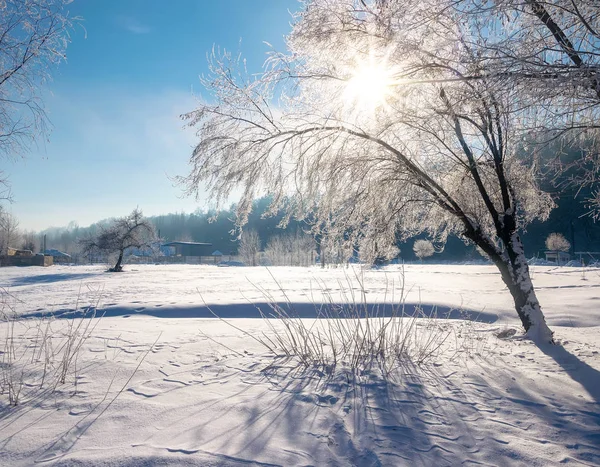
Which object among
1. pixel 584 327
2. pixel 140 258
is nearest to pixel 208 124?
pixel 584 327

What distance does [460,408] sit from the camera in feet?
10.3

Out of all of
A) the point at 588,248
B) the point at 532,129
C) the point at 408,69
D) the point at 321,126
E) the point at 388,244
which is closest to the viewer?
the point at 532,129

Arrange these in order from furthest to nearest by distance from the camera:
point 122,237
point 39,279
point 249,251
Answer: point 249,251
point 122,237
point 39,279

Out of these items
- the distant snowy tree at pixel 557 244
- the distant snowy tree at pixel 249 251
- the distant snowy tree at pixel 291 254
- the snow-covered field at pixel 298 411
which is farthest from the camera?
the distant snowy tree at pixel 249 251

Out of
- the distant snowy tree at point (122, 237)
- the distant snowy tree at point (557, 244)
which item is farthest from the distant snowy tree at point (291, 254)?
the distant snowy tree at point (557, 244)

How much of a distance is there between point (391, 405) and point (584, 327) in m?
6.89

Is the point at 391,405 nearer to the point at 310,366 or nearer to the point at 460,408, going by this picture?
the point at 460,408

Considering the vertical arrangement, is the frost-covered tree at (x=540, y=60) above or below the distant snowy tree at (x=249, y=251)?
above

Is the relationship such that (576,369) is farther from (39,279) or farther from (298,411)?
(39,279)

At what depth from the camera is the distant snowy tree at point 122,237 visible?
104ft

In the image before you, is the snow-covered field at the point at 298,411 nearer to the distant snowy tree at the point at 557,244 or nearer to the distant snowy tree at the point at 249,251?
the distant snowy tree at the point at 557,244

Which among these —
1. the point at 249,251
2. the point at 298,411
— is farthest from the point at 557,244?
the point at 298,411

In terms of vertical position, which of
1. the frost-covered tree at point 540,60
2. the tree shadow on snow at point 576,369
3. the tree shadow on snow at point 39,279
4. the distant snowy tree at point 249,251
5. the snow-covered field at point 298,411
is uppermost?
the frost-covered tree at point 540,60

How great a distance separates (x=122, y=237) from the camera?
A: 32.0m
